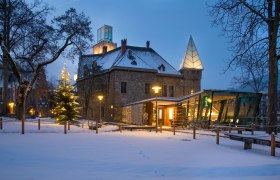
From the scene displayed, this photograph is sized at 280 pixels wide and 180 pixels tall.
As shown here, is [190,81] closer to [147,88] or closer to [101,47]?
[147,88]

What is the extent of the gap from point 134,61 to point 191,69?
1038cm

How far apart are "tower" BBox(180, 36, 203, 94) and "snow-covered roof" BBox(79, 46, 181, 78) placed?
1597mm

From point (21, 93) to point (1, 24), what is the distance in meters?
6.48

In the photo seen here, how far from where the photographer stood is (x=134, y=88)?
145 ft

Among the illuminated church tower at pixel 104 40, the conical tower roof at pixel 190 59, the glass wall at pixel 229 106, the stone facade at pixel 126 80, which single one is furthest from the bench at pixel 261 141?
the illuminated church tower at pixel 104 40

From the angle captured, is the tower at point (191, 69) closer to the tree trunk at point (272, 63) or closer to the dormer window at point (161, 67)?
the dormer window at point (161, 67)

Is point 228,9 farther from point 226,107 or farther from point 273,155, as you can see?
point 226,107

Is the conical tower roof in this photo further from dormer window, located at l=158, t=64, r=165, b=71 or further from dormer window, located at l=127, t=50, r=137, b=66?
dormer window, located at l=127, t=50, r=137, b=66

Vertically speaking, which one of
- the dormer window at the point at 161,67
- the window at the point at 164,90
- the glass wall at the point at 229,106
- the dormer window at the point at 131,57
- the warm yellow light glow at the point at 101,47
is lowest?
the glass wall at the point at 229,106

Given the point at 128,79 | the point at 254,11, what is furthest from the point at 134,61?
the point at 254,11

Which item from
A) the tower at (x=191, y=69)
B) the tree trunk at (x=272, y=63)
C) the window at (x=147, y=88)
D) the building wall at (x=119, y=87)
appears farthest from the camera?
the tower at (x=191, y=69)

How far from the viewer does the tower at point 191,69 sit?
48.9 meters

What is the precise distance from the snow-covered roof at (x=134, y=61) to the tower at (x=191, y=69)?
1597 mm

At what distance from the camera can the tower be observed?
161 ft
